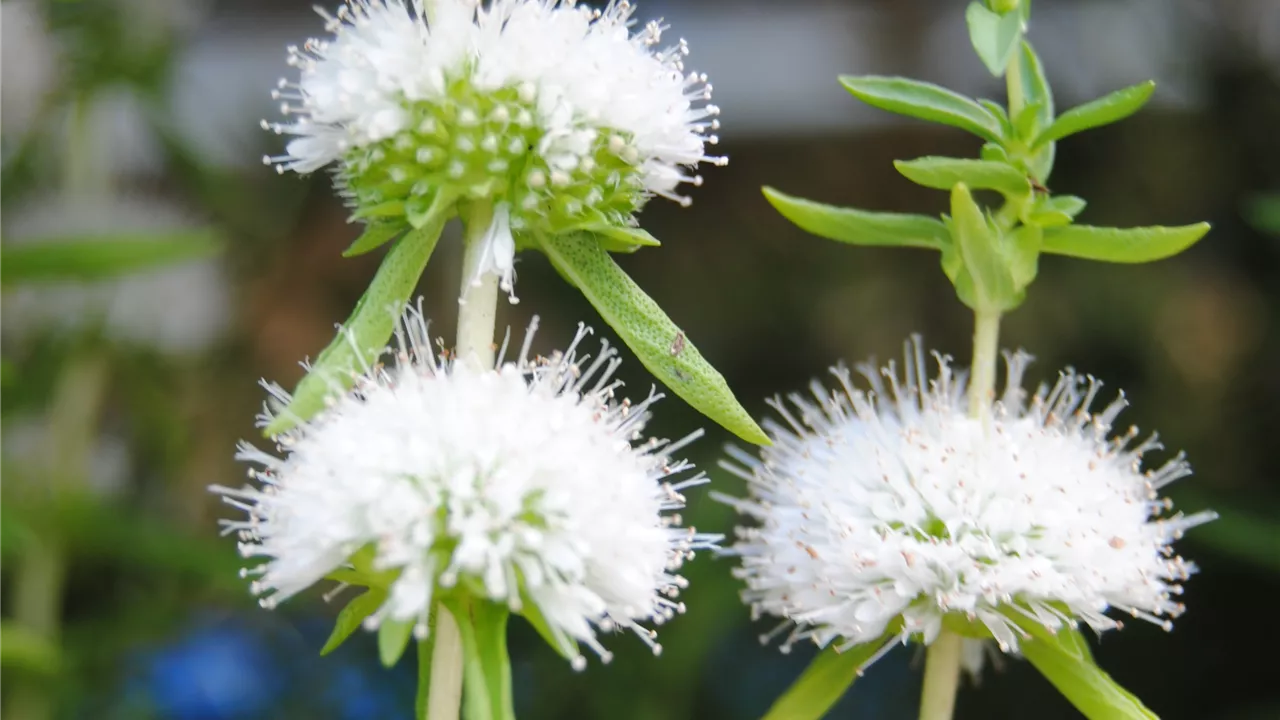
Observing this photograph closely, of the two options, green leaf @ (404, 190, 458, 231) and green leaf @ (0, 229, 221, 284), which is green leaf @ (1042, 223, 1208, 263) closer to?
green leaf @ (404, 190, 458, 231)

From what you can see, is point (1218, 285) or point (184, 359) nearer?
point (184, 359)

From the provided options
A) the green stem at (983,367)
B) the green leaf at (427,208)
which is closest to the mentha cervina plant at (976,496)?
the green stem at (983,367)

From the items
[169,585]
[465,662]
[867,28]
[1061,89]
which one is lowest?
[169,585]

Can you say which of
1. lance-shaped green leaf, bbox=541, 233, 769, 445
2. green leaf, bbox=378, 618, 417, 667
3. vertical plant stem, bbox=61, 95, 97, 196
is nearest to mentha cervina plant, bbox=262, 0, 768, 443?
lance-shaped green leaf, bbox=541, 233, 769, 445

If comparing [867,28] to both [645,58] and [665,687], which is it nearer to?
[665,687]

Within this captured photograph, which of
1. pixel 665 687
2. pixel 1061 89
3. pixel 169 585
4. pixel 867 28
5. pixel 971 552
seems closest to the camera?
pixel 971 552

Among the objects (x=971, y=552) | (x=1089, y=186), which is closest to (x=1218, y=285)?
(x=1089, y=186)
